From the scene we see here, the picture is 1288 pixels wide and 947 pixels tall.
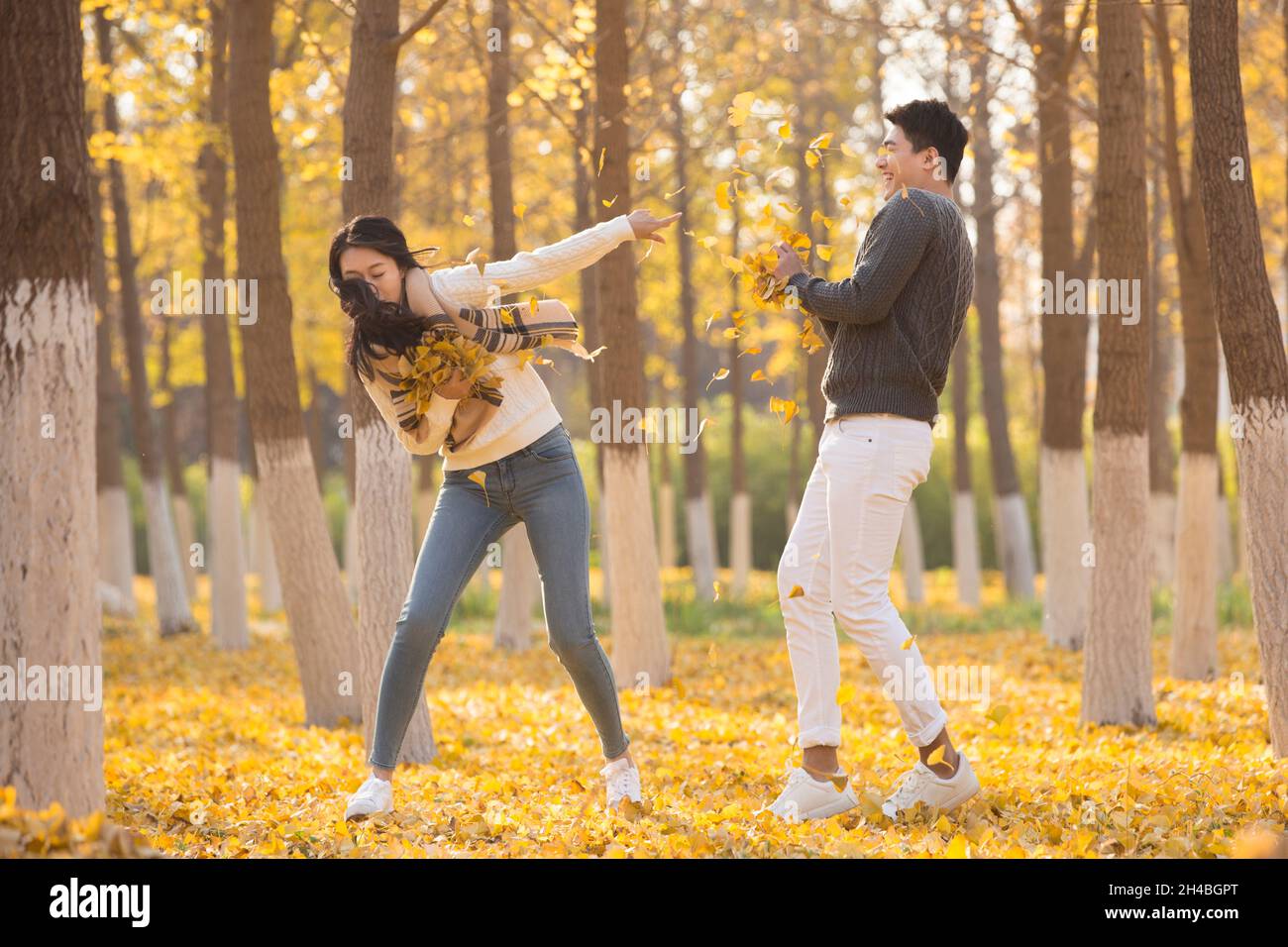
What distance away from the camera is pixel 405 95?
15.8m

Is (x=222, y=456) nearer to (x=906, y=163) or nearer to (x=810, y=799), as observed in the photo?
(x=810, y=799)

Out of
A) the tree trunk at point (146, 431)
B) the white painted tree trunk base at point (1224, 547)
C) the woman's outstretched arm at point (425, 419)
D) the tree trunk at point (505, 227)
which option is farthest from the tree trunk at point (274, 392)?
the white painted tree trunk base at point (1224, 547)

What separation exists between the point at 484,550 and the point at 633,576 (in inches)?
195

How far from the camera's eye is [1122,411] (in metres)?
7.11

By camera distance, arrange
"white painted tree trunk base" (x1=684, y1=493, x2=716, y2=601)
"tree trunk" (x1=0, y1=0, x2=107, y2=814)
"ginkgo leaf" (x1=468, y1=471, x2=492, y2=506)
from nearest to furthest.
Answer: "tree trunk" (x1=0, y1=0, x2=107, y2=814) < "ginkgo leaf" (x1=468, y1=471, x2=492, y2=506) < "white painted tree trunk base" (x1=684, y1=493, x2=716, y2=601)

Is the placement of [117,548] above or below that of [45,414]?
below

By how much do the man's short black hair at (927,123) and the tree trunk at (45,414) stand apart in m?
2.76

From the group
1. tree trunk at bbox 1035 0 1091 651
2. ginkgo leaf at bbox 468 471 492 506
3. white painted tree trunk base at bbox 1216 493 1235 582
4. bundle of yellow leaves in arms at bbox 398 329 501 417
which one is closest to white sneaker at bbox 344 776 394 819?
ginkgo leaf at bbox 468 471 492 506

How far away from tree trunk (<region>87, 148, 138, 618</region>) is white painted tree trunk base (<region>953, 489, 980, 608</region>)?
1069 cm

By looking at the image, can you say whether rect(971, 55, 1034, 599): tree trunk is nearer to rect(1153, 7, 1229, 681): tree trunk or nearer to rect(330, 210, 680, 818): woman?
rect(1153, 7, 1229, 681): tree trunk

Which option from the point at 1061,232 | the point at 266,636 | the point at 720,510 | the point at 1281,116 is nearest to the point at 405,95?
the point at 266,636

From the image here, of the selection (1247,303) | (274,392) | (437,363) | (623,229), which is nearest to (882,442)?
(623,229)

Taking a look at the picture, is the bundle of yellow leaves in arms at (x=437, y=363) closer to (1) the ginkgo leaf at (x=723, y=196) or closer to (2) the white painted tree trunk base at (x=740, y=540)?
(1) the ginkgo leaf at (x=723, y=196)

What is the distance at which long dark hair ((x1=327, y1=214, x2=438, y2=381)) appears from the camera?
441 centimetres
